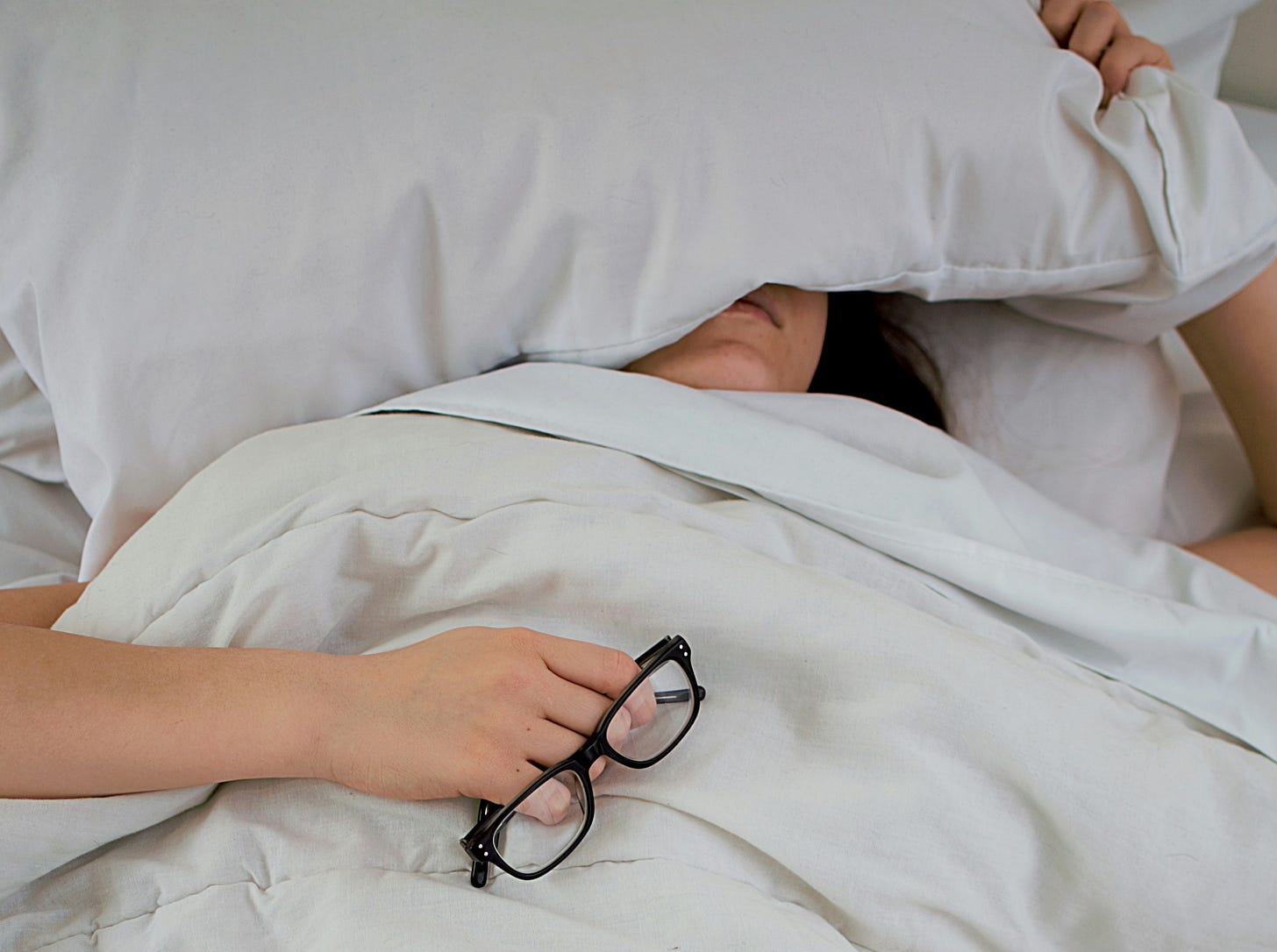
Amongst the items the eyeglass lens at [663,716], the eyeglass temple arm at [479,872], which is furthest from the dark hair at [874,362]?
the eyeglass temple arm at [479,872]

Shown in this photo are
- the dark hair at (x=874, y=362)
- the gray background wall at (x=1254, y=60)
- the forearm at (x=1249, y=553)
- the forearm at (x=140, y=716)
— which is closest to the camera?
the forearm at (x=140, y=716)

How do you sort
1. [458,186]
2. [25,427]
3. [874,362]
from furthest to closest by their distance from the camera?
[874,362]
[25,427]
[458,186]

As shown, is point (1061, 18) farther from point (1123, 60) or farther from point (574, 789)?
point (574, 789)

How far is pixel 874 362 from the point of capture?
1092mm

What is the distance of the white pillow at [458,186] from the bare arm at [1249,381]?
0.22m

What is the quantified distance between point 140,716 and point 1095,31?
0.94 m

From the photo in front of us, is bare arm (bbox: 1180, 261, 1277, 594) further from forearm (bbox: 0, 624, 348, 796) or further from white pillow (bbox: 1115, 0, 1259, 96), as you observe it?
forearm (bbox: 0, 624, 348, 796)

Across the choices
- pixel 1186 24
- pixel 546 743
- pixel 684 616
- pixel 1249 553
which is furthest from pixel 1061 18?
pixel 546 743

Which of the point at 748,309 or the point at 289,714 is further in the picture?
the point at 748,309

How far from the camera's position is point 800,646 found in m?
0.59

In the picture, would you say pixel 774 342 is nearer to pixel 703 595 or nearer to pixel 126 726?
pixel 703 595

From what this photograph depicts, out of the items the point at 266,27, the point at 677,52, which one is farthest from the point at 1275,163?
the point at 266,27

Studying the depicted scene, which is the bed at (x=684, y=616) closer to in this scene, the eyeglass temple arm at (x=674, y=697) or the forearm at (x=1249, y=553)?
the eyeglass temple arm at (x=674, y=697)

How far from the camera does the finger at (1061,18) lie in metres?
0.92
